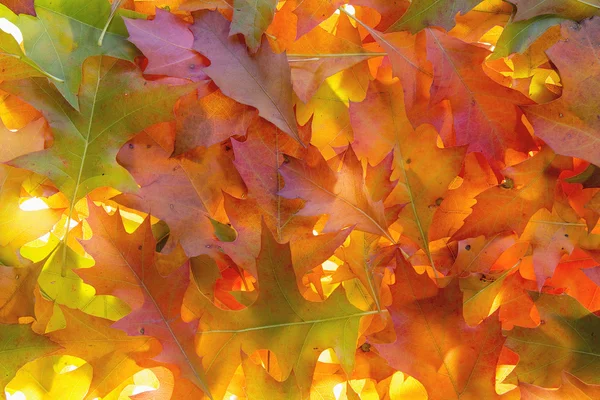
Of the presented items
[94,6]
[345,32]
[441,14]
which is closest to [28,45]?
[94,6]

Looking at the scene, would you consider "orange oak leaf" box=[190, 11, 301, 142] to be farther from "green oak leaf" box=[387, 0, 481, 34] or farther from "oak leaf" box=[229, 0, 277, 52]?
"green oak leaf" box=[387, 0, 481, 34]

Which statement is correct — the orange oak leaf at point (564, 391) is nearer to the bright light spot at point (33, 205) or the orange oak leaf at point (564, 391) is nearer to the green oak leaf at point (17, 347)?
the green oak leaf at point (17, 347)

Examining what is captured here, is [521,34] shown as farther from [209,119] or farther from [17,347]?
[17,347]

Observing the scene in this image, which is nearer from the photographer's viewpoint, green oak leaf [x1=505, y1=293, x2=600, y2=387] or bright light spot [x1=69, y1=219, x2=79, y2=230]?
green oak leaf [x1=505, y1=293, x2=600, y2=387]

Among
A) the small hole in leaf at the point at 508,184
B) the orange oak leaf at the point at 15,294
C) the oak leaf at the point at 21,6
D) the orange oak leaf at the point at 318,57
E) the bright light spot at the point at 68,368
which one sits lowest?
the bright light spot at the point at 68,368

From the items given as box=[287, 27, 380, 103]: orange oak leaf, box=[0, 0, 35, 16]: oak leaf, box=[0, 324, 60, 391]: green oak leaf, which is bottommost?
box=[0, 324, 60, 391]: green oak leaf

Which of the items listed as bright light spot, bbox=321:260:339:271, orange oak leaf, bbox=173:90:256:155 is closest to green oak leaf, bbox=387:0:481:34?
orange oak leaf, bbox=173:90:256:155

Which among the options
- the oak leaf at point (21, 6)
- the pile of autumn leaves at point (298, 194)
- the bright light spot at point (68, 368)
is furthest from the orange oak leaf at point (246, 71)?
the bright light spot at point (68, 368)

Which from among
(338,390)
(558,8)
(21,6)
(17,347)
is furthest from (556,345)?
(21,6)
